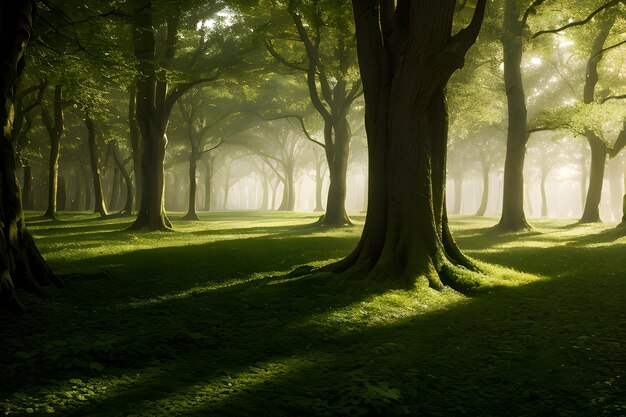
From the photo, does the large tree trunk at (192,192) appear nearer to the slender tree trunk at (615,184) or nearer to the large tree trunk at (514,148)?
the large tree trunk at (514,148)

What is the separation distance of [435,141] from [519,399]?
292 inches

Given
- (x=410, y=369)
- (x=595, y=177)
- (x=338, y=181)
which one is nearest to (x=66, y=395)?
(x=410, y=369)

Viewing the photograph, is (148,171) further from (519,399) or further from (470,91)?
(519,399)

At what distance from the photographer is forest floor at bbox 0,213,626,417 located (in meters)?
4.90

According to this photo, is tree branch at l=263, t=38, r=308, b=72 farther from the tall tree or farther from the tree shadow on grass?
the tree shadow on grass

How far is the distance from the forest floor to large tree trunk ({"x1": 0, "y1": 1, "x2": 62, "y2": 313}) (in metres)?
0.63

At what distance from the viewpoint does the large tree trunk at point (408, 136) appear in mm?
10555

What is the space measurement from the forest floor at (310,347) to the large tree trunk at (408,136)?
938 millimetres

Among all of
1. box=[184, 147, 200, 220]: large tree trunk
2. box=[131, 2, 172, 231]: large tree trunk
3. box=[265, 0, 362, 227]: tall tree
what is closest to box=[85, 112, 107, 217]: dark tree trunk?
box=[184, 147, 200, 220]: large tree trunk

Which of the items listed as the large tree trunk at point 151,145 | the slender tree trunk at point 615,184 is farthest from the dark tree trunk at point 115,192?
the slender tree trunk at point 615,184

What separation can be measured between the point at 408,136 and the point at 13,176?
295 inches

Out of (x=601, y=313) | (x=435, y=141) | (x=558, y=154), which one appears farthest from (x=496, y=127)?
(x=601, y=313)

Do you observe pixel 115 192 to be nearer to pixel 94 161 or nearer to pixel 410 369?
pixel 94 161

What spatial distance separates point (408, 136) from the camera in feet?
35.9
